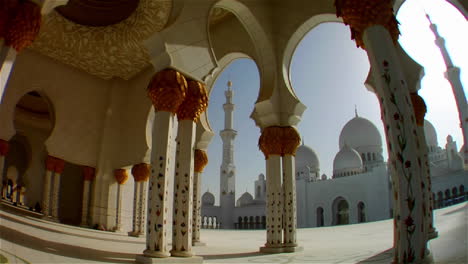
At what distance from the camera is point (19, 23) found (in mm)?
3430

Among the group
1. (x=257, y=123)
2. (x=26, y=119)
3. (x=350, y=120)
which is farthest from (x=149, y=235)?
(x=350, y=120)

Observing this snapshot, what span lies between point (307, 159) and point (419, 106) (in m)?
22.3

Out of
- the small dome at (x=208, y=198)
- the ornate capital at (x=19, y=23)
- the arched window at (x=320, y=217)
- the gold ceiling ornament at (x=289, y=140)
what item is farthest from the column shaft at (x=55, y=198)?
the small dome at (x=208, y=198)

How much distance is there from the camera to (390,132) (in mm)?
2688

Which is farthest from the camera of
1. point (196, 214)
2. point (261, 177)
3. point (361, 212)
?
point (261, 177)

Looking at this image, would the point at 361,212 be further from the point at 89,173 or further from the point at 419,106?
the point at 419,106

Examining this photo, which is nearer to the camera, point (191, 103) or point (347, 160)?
point (191, 103)

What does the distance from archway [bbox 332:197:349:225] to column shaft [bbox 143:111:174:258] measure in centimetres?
2007

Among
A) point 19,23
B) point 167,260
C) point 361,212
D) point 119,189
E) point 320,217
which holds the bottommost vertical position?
point 320,217

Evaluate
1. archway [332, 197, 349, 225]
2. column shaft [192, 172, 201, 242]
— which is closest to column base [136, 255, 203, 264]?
column shaft [192, 172, 201, 242]

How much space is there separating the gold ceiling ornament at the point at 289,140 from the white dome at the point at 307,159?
2074cm

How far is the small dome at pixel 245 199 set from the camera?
26.0 metres

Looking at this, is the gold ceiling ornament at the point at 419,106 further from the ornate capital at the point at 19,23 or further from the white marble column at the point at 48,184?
the white marble column at the point at 48,184

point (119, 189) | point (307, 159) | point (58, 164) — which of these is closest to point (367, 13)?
point (119, 189)
